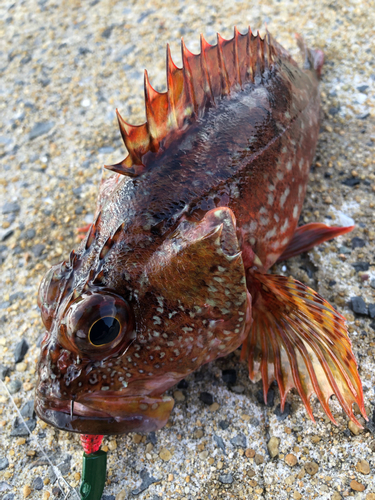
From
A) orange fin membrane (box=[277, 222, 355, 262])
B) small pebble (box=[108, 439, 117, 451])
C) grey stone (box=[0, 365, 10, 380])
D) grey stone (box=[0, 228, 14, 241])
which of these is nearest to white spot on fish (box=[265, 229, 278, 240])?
orange fin membrane (box=[277, 222, 355, 262])

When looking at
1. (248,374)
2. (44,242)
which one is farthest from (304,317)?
(44,242)

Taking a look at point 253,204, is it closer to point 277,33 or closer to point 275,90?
point 275,90

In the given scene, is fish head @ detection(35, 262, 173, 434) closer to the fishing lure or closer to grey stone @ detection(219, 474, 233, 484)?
the fishing lure

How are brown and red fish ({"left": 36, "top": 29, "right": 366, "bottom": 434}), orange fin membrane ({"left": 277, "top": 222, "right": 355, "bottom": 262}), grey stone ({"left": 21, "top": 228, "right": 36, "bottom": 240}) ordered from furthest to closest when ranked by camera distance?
1. grey stone ({"left": 21, "top": 228, "right": 36, "bottom": 240})
2. orange fin membrane ({"left": 277, "top": 222, "right": 355, "bottom": 262})
3. brown and red fish ({"left": 36, "top": 29, "right": 366, "bottom": 434})

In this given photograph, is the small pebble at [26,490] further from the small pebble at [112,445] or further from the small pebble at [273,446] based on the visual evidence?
the small pebble at [273,446]

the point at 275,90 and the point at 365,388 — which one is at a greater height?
the point at 275,90

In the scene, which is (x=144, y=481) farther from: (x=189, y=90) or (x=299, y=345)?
(x=189, y=90)

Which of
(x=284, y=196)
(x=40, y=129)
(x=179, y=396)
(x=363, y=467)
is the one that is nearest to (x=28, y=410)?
(x=179, y=396)
